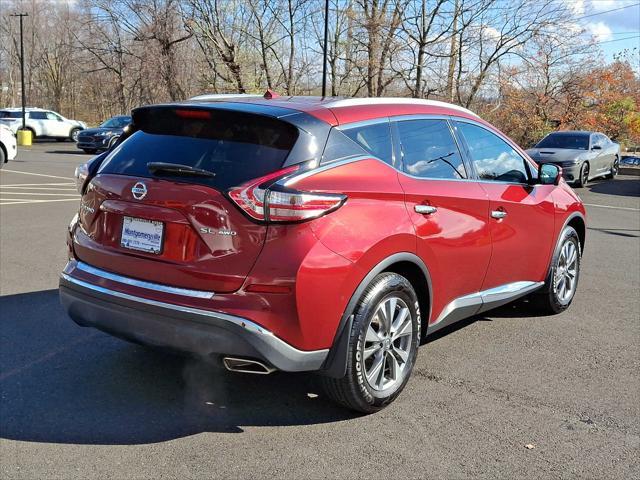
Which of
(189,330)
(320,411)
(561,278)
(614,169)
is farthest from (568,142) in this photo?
(189,330)

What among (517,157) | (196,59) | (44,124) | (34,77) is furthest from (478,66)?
(34,77)

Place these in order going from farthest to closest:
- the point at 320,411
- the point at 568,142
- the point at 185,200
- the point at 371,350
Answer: the point at 568,142
the point at 320,411
the point at 371,350
the point at 185,200

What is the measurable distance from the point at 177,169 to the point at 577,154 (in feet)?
56.7

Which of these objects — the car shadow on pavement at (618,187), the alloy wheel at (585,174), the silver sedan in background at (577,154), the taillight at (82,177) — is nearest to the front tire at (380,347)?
the taillight at (82,177)

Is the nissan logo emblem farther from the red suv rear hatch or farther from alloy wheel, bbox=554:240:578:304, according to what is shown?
alloy wheel, bbox=554:240:578:304

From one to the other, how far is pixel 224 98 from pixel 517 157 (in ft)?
8.32

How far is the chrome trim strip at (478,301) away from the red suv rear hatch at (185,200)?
156 cm

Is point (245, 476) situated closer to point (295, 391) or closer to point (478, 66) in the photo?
point (295, 391)

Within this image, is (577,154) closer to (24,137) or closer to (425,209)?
(425,209)

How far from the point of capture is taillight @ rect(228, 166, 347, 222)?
314 centimetres

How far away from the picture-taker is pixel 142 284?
341 cm

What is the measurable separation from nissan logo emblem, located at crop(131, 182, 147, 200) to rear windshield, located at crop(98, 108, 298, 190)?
0.23 ft

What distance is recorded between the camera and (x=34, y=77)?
71.0 meters

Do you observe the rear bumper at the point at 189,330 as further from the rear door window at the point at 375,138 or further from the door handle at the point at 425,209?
the rear door window at the point at 375,138
